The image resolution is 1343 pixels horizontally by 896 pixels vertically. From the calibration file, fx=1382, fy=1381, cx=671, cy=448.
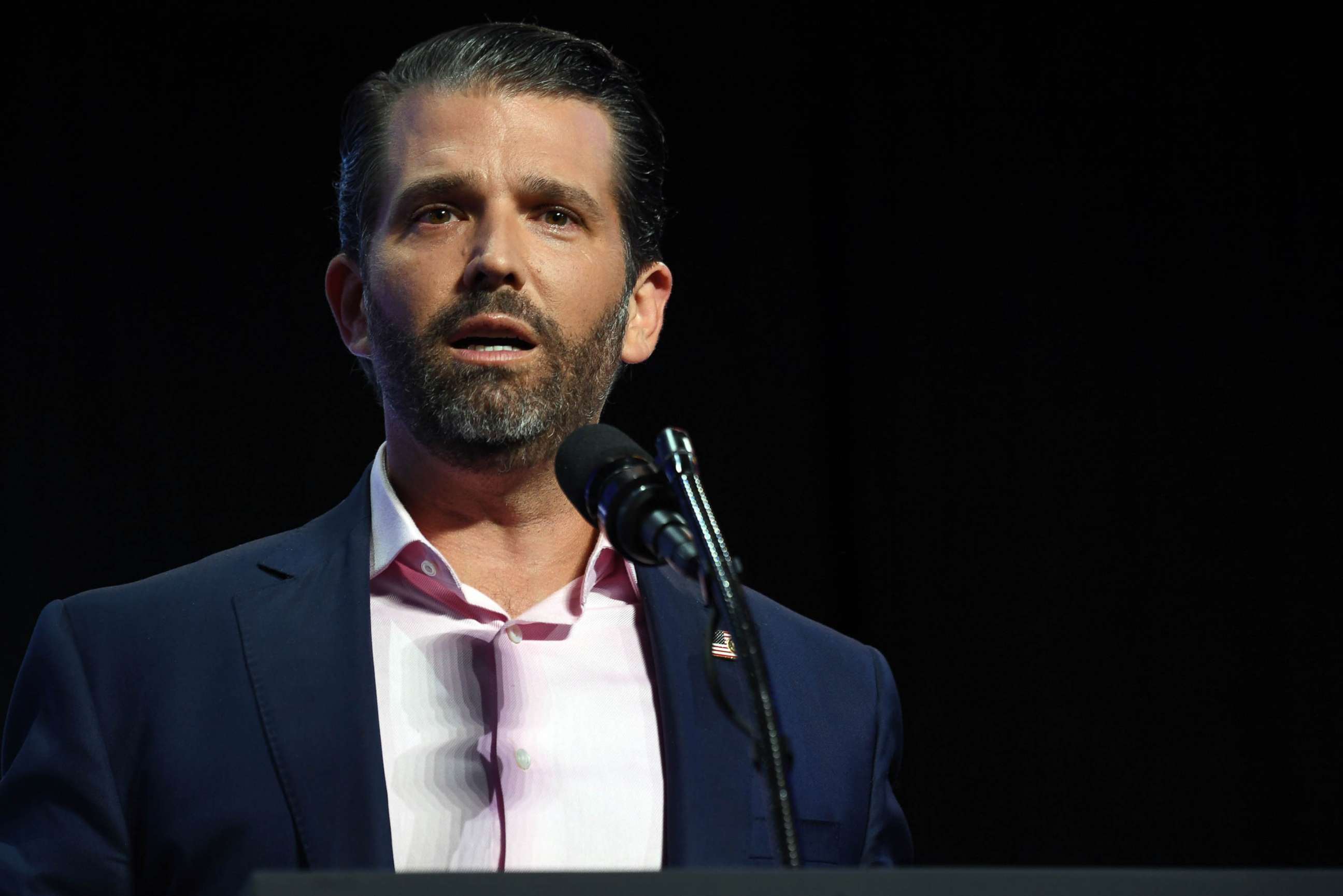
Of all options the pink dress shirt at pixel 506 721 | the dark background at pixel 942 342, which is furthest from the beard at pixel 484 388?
the dark background at pixel 942 342

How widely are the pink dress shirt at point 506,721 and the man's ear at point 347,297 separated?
26 centimetres

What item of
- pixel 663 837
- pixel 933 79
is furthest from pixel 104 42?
pixel 663 837

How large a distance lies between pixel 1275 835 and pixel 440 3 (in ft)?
7.54

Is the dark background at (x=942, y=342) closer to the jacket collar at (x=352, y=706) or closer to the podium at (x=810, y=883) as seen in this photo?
the jacket collar at (x=352, y=706)

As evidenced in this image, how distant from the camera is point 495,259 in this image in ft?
5.66

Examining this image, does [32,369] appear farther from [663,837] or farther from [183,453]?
[663,837]

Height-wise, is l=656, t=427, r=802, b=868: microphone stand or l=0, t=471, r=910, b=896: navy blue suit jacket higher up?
l=656, t=427, r=802, b=868: microphone stand

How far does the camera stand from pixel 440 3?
276 centimetres

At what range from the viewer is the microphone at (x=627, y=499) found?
1096 millimetres

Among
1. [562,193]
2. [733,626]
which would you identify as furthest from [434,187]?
[733,626]

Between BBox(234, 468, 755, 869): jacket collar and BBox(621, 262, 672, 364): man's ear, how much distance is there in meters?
0.37

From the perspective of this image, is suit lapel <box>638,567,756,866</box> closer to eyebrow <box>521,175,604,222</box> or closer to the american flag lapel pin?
the american flag lapel pin

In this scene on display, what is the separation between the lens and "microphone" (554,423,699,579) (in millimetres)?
1096

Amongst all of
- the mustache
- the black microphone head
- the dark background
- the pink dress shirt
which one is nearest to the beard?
the mustache
